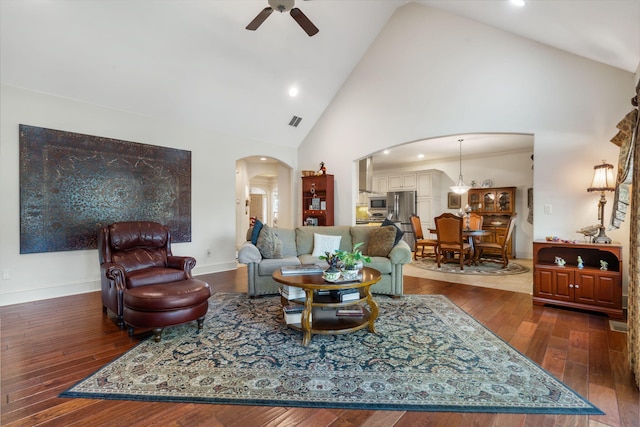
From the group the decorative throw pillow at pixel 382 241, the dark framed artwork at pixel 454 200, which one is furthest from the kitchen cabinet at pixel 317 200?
the dark framed artwork at pixel 454 200

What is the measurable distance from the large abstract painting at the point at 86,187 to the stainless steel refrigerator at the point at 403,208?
19.1ft

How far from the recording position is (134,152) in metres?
4.41

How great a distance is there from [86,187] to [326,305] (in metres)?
3.80

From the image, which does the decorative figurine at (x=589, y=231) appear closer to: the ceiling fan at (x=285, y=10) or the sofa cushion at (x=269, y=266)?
the sofa cushion at (x=269, y=266)

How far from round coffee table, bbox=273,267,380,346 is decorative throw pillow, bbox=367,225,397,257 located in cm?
106

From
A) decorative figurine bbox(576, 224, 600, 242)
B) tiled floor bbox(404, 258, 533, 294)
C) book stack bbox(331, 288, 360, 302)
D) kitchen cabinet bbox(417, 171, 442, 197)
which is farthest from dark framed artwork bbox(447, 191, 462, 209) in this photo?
book stack bbox(331, 288, 360, 302)

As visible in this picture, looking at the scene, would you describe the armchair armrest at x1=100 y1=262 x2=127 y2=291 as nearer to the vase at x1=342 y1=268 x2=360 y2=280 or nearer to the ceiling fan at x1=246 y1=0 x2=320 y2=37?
the vase at x1=342 y1=268 x2=360 y2=280

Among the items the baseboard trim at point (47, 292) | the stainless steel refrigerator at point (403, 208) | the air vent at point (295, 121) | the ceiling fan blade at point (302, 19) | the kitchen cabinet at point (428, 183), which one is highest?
the ceiling fan blade at point (302, 19)

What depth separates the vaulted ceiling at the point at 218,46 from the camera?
295 cm

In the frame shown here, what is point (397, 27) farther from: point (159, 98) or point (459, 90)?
point (159, 98)

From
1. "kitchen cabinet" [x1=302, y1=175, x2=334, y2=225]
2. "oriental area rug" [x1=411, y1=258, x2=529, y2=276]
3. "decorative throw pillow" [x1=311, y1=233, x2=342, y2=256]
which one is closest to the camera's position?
"decorative throw pillow" [x1=311, y1=233, x2=342, y2=256]

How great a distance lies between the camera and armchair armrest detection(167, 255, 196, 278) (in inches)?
125

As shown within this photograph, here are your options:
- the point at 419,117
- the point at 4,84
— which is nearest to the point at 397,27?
the point at 419,117

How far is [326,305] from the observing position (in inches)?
96.0
